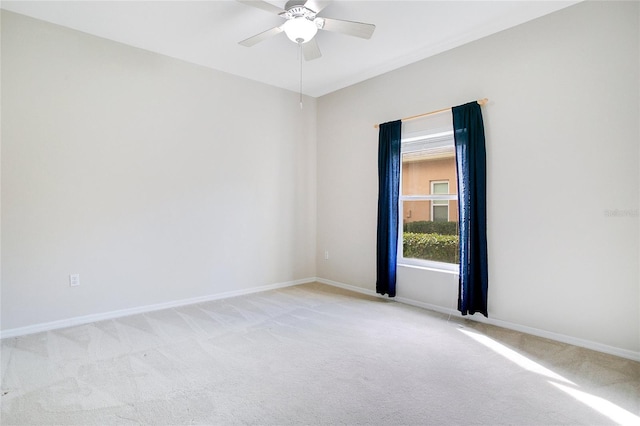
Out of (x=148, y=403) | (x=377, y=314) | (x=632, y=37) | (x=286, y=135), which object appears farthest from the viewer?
(x=286, y=135)

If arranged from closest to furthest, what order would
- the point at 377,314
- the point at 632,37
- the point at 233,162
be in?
the point at 632,37
the point at 377,314
the point at 233,162

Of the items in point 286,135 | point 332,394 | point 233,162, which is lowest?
point 332,394

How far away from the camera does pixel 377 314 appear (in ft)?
11.9

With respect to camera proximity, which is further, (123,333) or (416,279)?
(416,279)

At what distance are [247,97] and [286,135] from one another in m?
0.78

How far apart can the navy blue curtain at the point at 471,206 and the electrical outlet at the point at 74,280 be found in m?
3.88

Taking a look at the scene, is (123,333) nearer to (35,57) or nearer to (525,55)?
(35,57)

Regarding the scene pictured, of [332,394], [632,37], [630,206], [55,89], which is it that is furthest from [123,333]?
[632,37]

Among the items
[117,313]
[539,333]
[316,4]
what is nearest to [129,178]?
[117,313]

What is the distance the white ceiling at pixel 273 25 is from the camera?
2850 millimetres

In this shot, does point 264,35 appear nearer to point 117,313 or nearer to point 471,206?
point 471,206

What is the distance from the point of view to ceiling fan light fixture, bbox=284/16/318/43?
260 cm

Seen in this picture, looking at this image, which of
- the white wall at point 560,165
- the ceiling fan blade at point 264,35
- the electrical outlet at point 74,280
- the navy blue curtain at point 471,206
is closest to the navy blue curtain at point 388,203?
the white wall at point 560,165

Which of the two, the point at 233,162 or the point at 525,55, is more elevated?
the point at 525,55
